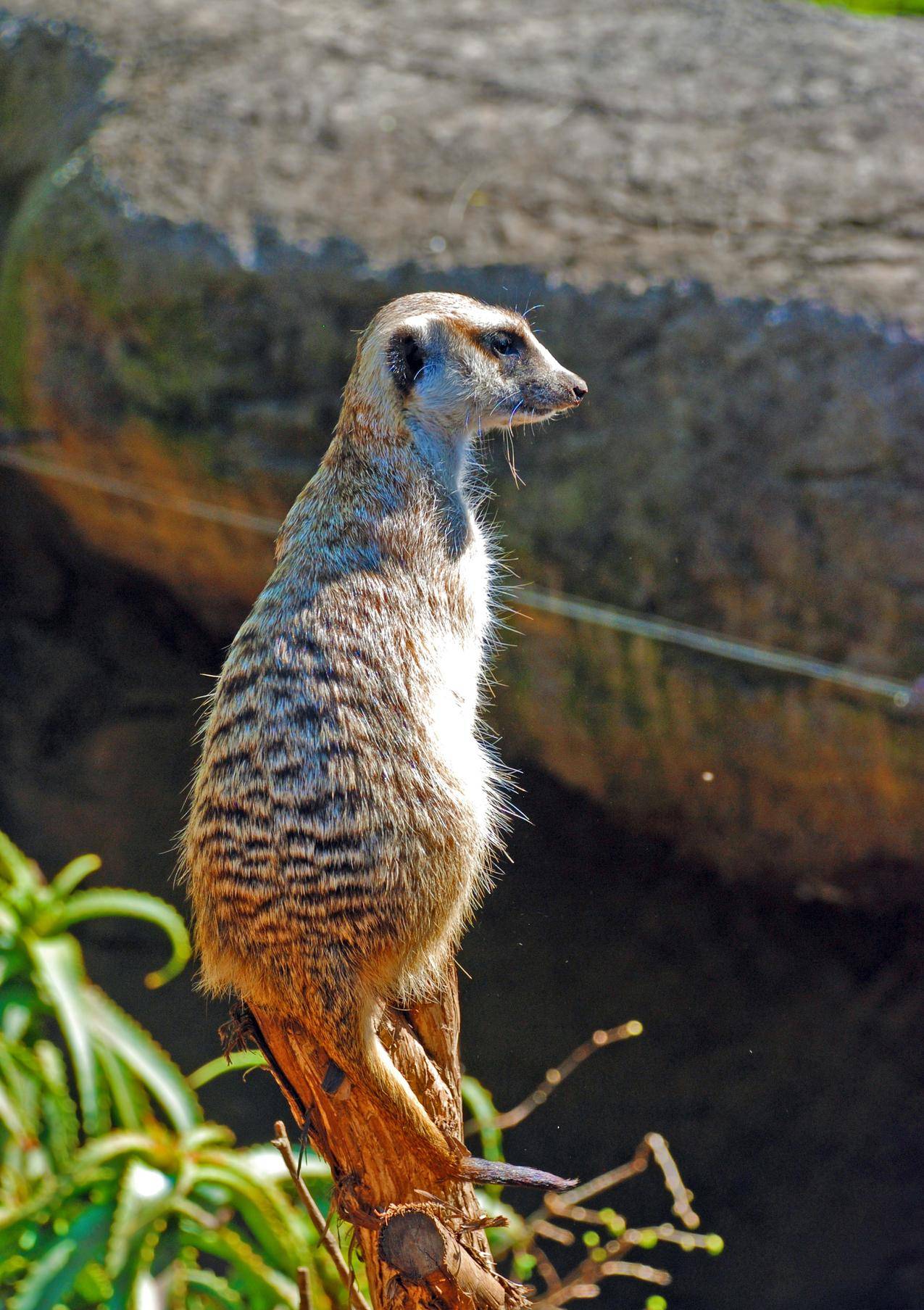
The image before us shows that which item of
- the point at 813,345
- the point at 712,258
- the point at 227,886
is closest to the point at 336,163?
the point at 712,258

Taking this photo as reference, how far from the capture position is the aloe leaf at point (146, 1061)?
193 cm

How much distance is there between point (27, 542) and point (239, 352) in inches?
38.8

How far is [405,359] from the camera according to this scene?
98 cm

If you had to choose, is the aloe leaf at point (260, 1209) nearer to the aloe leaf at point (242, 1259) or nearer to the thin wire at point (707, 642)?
the aloe leaf at point (242, 1259)

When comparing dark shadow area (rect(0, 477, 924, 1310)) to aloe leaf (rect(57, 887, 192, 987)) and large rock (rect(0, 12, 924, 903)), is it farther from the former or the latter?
aloe leaf (rect(57, 887, 192, 987))

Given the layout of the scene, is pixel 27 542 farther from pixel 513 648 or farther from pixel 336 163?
pixel 513 648

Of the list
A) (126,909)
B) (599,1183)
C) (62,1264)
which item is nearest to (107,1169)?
(62,1264)

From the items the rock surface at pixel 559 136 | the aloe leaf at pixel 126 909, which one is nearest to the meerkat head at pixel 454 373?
the rock surface at pixel 559 136

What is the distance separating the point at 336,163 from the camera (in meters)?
2.42

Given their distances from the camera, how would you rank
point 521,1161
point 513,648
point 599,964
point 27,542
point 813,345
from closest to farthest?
point 599,964
point 521,1161
point 513,648
point 813,345
point 27,542

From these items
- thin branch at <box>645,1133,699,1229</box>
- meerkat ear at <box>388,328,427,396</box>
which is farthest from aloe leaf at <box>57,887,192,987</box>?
meerkat ear at <box>388,328,427,396</box>

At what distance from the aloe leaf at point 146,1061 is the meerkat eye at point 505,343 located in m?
1.38

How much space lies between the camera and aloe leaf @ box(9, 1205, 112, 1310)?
1609mm

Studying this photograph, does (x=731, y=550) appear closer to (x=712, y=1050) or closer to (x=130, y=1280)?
(x=712, y=1050)
